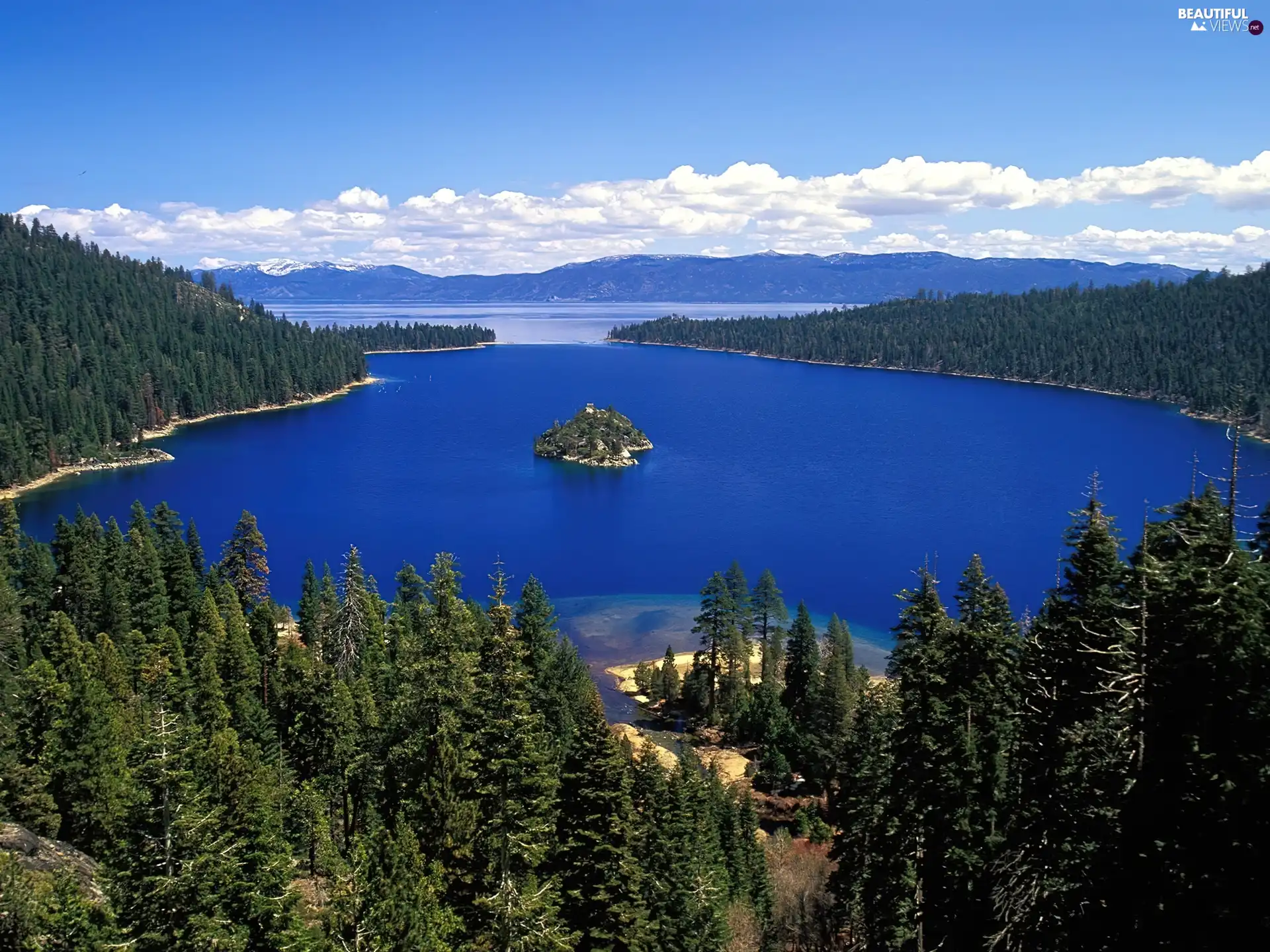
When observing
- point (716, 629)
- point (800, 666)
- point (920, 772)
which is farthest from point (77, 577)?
point (920, 772)

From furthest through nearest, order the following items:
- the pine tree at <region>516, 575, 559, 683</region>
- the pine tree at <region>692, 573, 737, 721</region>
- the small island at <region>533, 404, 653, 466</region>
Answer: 1. the small island at <region>533, 404, 653, 466</region>
2. the pine tree at <region>692, 573, 737, 721</region>
3. the pine tree at <region>516, 575, 559, 683</region>

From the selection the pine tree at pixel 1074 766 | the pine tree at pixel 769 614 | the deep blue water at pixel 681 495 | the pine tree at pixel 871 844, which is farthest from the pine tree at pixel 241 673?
the pine tree at pixel 1074 766

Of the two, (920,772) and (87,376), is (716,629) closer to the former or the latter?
(920,772)

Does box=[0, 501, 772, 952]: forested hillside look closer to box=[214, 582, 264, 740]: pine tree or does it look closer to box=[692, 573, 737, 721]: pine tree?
box=[214, 582, 264, 740]: pine tree

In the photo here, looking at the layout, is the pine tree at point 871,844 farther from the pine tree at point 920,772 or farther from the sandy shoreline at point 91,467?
the sandy shoreline at point 91,467

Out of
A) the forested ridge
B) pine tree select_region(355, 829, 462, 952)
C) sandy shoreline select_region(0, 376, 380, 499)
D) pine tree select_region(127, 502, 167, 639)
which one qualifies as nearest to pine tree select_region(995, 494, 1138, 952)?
pine tree select_region(355, 829, 462, 952)
